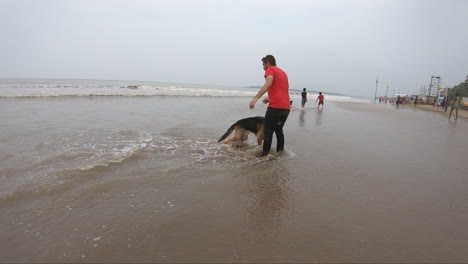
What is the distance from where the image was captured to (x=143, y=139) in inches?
245

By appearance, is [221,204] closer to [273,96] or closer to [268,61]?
[273,96]

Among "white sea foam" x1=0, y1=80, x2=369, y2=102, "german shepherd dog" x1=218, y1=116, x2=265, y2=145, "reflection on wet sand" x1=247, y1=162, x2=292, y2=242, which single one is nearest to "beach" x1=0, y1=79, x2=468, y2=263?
"reflection on wet sand" x1=247, y1=162, x2=292, y2=242

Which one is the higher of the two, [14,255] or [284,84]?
[284,84]

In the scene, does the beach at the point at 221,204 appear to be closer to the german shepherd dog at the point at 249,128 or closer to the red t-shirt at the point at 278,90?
the german shepherd dog at the point at 249,128

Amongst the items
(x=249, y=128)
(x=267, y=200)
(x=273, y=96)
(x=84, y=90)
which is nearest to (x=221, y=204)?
(x=267, y=200)

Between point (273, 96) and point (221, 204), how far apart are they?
280 centimetres

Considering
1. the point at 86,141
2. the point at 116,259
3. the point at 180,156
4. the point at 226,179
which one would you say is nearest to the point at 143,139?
the point at 86,141

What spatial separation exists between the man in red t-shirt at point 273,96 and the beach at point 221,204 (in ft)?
2.04

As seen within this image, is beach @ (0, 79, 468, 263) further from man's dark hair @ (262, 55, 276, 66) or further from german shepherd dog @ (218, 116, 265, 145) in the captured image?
man's dark hair @ (262, 55, 276, 66)

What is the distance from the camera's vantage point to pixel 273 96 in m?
5.11

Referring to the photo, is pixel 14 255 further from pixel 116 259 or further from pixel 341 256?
pixel 341 256

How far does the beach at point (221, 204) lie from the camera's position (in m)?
2.14

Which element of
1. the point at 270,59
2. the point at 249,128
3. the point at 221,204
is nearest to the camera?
the point at 221,204

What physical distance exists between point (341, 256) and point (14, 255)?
8.60ft
